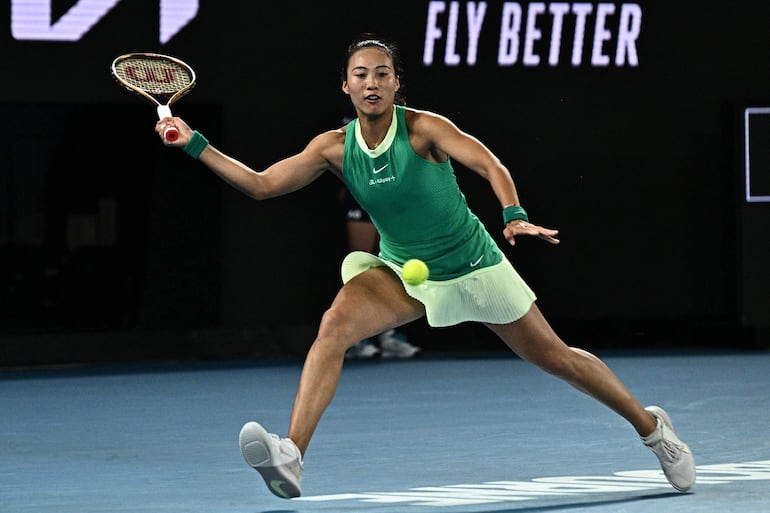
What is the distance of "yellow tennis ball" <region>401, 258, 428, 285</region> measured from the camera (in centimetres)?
576

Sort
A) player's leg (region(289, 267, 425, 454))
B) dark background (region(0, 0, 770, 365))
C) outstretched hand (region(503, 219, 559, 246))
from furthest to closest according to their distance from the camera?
dark background (region(0, 0, 770, 365)) → player's leg (region(289, 267, 425, 454)) → outstretched hand (region(503, 219, 559, 246))

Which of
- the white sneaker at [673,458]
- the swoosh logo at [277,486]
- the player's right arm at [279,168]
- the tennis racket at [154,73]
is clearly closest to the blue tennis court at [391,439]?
the white sneaker at [673,458]

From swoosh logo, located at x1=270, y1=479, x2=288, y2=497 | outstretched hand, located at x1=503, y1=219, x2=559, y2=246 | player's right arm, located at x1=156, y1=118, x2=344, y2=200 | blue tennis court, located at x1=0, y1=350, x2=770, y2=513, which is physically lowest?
blue tennis court, located at x1=0, y1=350, x2=770, y2=513

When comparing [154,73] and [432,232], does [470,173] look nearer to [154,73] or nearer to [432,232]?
[154,73]

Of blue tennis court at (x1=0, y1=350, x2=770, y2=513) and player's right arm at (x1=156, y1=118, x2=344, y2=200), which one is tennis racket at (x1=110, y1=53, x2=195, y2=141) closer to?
player's right arm at (x1=156, y1=118, x2=344, y2=200)

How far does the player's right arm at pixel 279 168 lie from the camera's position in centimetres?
585

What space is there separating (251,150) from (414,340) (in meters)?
1.90

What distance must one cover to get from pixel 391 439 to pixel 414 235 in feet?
5.73

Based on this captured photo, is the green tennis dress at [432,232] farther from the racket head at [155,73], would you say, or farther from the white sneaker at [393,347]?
the white sneaker at [393,347]

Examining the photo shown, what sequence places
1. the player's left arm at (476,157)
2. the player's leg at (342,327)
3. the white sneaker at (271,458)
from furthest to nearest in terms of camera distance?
1. the player's leg at (342,327)
2. the player's left arm at (476,157)
3. the white sneaker at (271,458)

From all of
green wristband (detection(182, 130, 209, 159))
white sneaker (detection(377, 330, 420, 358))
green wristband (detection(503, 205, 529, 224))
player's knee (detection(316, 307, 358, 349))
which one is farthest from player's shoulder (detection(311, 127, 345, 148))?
white sneaker (detection(377, 330, 420, 358))

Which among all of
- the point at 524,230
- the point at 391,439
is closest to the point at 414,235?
the point at 524,230

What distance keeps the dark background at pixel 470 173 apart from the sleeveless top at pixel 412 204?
540cm

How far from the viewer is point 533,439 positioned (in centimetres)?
733
